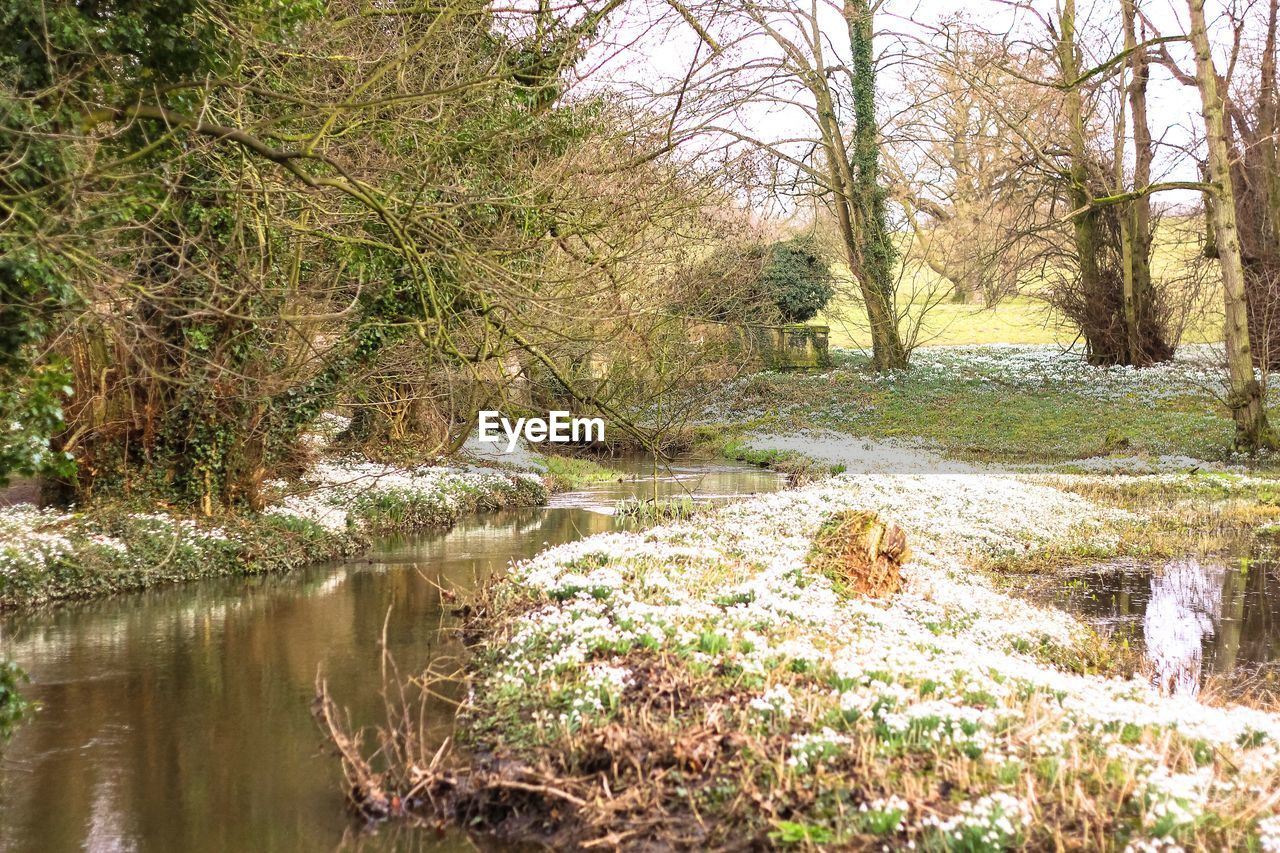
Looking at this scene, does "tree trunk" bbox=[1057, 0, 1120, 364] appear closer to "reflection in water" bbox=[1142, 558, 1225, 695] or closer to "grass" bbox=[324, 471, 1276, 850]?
"reflection in water" bbox=[1142, 558, 1225, 695]

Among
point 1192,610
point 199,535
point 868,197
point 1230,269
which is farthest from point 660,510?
point 868,197

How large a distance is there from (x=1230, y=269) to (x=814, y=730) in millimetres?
20210

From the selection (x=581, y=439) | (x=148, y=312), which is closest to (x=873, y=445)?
(x=581, y=439)

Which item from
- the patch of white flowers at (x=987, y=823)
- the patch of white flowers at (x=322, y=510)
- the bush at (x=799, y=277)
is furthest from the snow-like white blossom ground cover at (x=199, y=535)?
the bush at (x=799, y=277)

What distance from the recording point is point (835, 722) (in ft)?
22.4

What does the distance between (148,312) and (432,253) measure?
6.82 meters

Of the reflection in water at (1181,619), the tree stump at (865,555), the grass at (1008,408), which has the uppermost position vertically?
the grass at (1008,408)

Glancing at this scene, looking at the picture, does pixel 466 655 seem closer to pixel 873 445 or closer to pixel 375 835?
pixel 375 835

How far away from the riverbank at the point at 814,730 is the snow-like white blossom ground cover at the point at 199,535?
5.36 meters

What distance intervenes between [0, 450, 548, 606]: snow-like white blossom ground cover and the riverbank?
5360 mm

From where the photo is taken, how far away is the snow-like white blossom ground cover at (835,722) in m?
5.45

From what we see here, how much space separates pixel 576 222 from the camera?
1487 centimetres

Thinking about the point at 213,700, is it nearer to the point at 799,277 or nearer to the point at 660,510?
the point at 660,510

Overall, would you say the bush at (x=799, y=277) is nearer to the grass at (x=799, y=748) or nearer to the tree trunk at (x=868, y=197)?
the tree trunk at (x=868, y=197)
